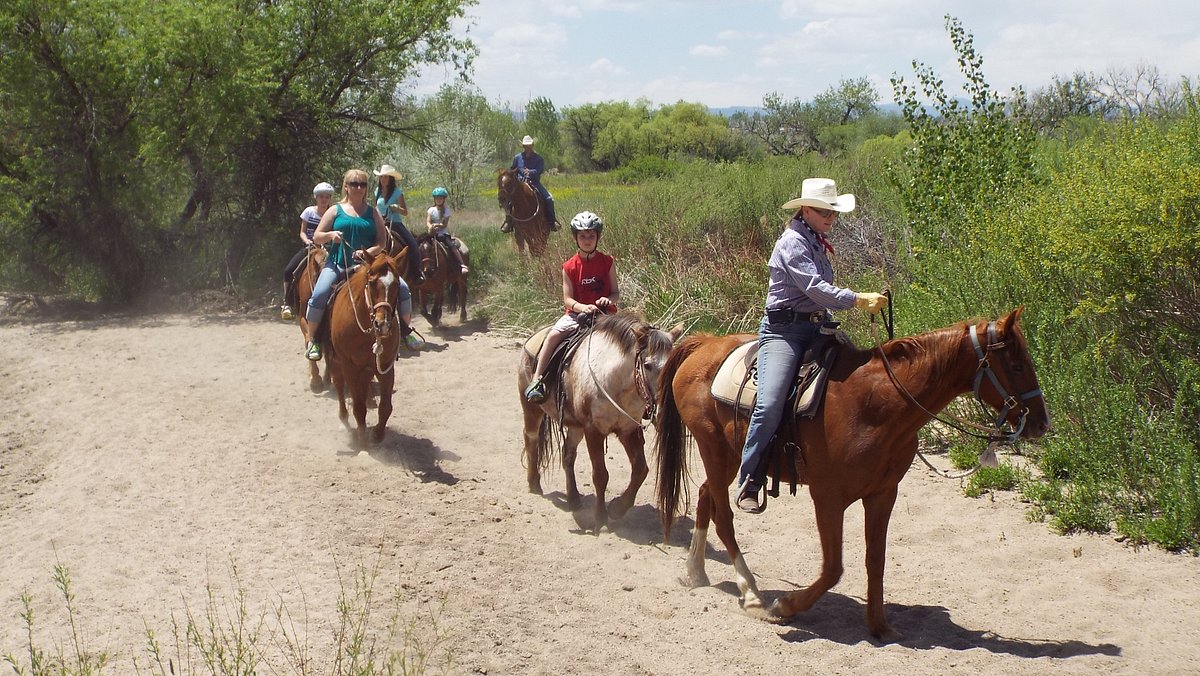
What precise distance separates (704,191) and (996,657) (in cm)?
1096

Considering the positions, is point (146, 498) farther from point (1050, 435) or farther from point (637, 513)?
point (1050, 435)

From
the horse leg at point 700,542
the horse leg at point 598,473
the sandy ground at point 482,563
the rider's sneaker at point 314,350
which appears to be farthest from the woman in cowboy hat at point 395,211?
the horse leg at point 700,542

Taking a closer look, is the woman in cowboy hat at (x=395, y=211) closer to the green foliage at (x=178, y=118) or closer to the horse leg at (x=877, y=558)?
the green foliage at (x=178, y=118)

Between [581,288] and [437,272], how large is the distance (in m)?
7.70

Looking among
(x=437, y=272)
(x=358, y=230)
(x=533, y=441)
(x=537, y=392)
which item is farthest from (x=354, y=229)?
(x=437, y=272)

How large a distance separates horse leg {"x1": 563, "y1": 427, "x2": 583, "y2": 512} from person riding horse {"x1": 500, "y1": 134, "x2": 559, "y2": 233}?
10050mm

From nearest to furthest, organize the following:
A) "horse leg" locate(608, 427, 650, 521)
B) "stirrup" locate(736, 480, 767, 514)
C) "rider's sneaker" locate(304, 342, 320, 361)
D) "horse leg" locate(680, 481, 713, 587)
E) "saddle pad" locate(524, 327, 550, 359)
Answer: "stirrup" locate(736, 480, 767, 514) → "horse leg" locate(680, 481, 713, 587) → "horse leg" locate(608, 427, 650, 521) → "saddle pad" locate(524, 327, 550, 359) → "rider's sneaker" locate(304, 342, 320, 361)

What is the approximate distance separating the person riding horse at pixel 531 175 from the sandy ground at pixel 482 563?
7.57m

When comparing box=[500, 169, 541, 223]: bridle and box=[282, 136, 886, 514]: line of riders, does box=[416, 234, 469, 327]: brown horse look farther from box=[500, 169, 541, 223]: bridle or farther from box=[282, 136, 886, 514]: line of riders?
box=[500, 169, 541, 223]: bridle

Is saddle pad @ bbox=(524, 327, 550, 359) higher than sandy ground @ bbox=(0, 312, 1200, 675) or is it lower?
higher

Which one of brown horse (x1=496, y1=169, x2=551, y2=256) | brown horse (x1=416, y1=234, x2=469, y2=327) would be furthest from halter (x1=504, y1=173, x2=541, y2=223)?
brown horse (x1=416, y1=234, x2=469, y2=327)

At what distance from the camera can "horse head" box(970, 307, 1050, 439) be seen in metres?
5.05

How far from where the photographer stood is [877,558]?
560 cm

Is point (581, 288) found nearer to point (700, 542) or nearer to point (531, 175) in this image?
point (700, 542)
